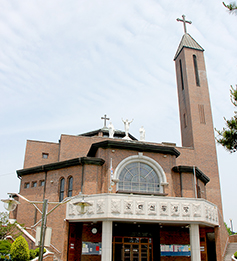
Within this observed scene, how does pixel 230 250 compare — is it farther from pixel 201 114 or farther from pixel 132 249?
pixel 201 114

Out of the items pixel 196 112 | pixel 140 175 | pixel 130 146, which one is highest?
pixel 196 112

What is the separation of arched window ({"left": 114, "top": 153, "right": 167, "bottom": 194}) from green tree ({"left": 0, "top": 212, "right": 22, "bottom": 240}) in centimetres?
796

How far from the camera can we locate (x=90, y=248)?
2177 cm

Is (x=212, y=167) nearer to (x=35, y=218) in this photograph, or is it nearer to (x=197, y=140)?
(x=197, y=140)

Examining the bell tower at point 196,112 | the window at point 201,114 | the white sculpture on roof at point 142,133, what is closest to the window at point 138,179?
the white sculpture on roof at point 142,133

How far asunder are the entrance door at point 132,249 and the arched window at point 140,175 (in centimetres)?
397

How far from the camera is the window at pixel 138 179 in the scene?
23.1 meters

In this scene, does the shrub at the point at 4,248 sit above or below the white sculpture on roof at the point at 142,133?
below

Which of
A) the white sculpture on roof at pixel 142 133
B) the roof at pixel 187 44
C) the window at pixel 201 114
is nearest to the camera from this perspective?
the white sculpture on roof at pixel 142 133

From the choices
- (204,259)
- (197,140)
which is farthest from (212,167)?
(204,259)

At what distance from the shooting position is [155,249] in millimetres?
23531

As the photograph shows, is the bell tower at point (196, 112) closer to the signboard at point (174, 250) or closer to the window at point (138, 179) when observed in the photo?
the signboard at point (174, 250)

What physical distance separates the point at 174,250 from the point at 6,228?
12.9 metres

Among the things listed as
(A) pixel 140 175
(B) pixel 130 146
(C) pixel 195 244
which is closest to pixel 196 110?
(B) pixel 130 146
